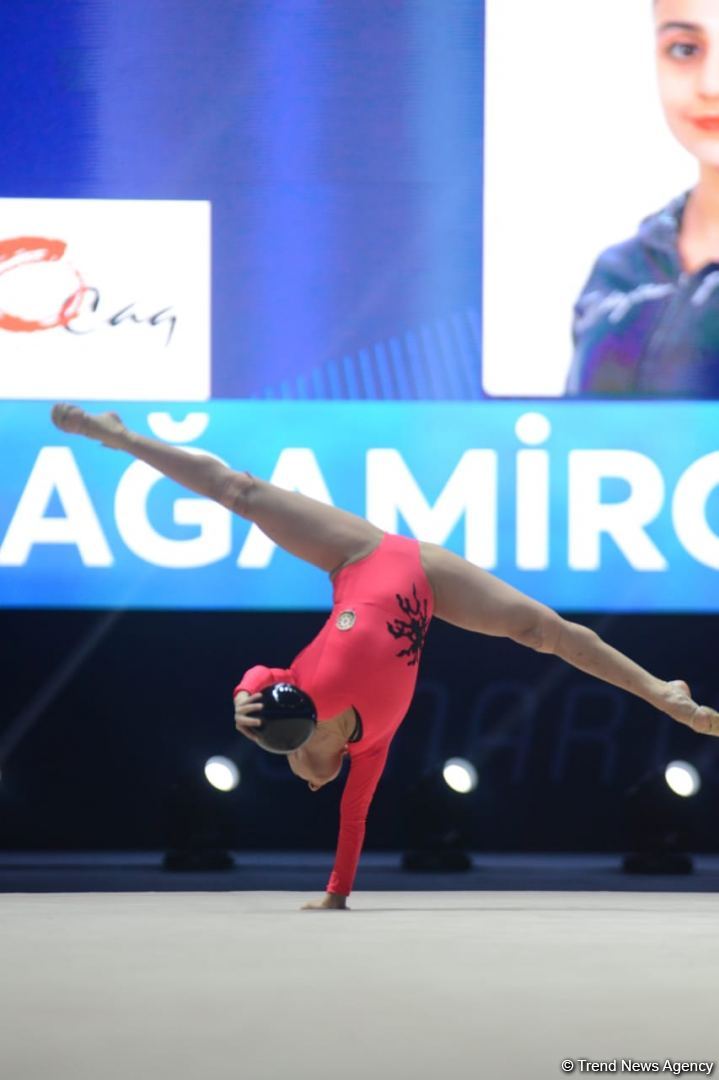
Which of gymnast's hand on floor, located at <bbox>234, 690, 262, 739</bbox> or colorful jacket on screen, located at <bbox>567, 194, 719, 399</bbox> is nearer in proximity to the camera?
gymnast's hand on floor, located at <bbox>234, 690, 262, 739</bbox>

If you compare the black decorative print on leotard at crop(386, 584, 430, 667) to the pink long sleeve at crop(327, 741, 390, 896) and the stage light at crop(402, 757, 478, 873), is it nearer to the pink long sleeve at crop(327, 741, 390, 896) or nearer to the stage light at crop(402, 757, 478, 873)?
the pink long sleeve at crop(327, 741, 390, 896)

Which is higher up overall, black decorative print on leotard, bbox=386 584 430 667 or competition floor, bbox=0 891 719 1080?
black decorative print on leotard, bbox=386 584 430 667

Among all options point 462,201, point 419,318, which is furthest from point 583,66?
point 419,318

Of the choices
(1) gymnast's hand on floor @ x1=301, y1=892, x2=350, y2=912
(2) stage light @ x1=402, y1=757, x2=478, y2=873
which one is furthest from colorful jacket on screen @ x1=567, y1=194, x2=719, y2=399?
(1) gymnast's hand on floor @ x1=301, y1=892, x2=350, y2=912

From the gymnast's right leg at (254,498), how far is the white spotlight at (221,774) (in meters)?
1.44

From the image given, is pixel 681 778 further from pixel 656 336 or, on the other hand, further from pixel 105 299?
pixel 105 299

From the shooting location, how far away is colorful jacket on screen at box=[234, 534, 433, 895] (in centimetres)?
413

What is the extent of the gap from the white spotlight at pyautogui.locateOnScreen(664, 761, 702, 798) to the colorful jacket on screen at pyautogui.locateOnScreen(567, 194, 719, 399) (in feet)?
4.20

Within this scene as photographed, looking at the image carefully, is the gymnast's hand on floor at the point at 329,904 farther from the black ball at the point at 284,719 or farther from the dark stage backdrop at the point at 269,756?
the dark stage backdrop at the point at 269,756

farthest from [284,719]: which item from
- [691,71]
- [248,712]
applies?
[691,71]

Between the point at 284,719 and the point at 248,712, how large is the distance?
0.09 metres

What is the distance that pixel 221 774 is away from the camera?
5719mm

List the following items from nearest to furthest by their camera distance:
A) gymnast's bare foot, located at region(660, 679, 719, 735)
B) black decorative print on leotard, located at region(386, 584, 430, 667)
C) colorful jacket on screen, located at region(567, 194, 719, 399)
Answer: gymnast's bare foot, located at region(660, 679, 719, 735) < black decorative print on leotard, located at region(386, 584, 430, 667) < colorful jacket on screen, located at region(567, 194, 719, 399)

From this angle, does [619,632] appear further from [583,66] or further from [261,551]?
[583,66]
